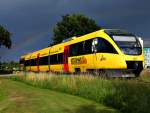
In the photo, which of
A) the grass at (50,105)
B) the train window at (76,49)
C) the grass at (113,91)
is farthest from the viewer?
the train window at (76,49)

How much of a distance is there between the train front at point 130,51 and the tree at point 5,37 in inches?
2608

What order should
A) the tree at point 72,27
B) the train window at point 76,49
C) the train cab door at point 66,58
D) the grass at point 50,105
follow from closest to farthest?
1. the grass at point 50,105
2. the train window at point 76,49
3. the train cab door at point 66,58
4. the tree at point 72,27

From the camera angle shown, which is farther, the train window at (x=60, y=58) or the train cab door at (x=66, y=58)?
the train window at (x=60, y=58)

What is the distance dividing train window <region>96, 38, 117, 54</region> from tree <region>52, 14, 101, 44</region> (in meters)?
67.8

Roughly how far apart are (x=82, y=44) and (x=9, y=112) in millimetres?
18693

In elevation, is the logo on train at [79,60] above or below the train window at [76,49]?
below

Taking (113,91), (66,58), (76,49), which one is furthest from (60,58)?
(113,91)

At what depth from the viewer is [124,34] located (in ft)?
98.3

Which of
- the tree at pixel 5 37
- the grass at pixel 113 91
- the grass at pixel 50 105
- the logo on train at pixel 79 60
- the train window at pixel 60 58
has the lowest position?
the grass at pixel 50 105

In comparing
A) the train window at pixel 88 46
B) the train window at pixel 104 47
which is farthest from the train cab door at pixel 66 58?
the train window at pixel 104 47

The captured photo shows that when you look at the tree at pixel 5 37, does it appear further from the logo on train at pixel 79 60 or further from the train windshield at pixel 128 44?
the train windshield at pixel 128 44

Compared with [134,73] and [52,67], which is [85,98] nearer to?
[134,73]

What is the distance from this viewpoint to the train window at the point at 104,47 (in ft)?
92.5

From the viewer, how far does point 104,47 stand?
93.7 ft
